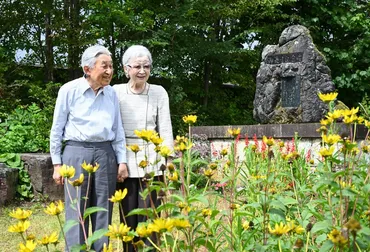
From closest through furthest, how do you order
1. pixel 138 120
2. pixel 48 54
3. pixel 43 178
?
pixel 138 120 < pixel 43 178 < pixel 48 54

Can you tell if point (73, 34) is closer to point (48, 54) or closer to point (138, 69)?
point (48, 54)

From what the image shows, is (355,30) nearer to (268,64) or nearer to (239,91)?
(239,91)

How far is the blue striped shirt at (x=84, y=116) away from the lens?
111 inches

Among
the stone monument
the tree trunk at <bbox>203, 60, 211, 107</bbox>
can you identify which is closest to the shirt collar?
the stone monument

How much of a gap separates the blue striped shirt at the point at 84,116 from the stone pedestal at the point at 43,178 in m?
3.68

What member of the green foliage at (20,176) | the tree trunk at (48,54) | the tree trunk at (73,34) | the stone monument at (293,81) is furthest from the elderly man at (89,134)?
the tree trunk at (48,54)

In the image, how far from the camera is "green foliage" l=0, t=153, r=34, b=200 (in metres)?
6.41

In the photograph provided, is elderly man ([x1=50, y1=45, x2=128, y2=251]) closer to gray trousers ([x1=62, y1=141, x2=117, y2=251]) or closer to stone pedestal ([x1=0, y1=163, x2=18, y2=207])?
gray trousers ([x1=62, y1=141, x2=117, y2=251])

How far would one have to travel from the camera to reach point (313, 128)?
23.2ft

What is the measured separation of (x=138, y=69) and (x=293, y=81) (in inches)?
224

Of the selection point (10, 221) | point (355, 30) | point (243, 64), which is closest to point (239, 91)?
point (243, 64)

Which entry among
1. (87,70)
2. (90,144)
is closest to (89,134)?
(90,144)

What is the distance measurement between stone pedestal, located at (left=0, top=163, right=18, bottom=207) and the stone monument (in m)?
4.08

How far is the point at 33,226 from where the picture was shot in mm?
5094
